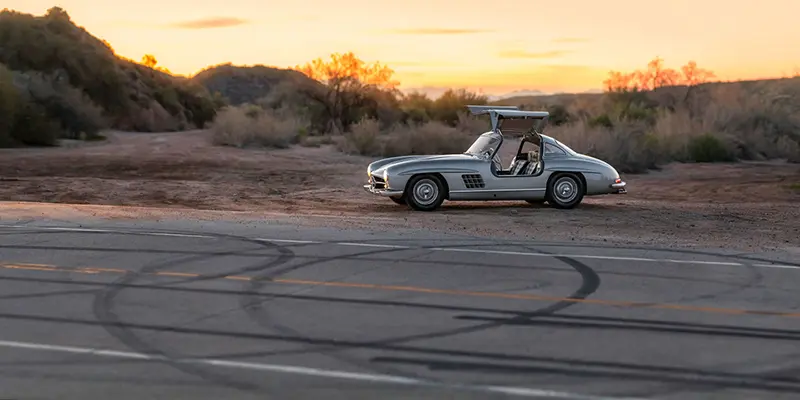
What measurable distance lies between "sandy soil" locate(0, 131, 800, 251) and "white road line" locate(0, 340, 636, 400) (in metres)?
8.01

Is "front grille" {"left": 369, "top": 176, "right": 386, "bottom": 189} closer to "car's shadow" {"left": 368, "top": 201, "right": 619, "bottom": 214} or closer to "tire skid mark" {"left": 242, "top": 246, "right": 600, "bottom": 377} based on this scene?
"car's shadow" {"left": 368, "top": 201, "right": 619, "bottom": 214}

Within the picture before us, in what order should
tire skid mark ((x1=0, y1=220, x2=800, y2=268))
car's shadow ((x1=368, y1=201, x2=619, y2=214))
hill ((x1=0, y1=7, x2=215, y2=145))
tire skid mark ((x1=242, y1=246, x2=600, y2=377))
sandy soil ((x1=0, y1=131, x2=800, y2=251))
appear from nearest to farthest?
tire skid mark ((x1=242, y1=246, x2=600, y2=377))
tire skid mark ((x1=0, y1=220, x2=800, y2=268))
sandy soil ((x1=0, y1=131, x2=800, y2=251))
car's shadow ((x1=368, y1=201, x2=619, y2=214))
hill ((x1=0, y1=7, x2=215, y2=145))

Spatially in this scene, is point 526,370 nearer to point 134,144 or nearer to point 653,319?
point 653,319

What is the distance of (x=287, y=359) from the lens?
752 centimetres

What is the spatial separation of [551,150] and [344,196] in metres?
6.14

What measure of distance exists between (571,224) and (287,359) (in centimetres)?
1031

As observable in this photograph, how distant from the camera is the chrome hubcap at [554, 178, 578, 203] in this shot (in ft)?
61.8

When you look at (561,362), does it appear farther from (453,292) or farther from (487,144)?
(487,144)

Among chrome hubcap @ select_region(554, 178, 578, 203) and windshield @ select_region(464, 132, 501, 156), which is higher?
windshield @ select_region(464, 132, 501, 156)

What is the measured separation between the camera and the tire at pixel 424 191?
1844 centimetres

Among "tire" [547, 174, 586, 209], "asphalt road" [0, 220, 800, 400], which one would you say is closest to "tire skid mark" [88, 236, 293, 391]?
"asphalt road" [0, 220, 800, 400]

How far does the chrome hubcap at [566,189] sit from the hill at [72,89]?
2249 centimetres

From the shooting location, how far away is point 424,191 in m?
18.5

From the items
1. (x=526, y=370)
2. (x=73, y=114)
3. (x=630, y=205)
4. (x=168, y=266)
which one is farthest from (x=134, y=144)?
(x=526, y=370)
